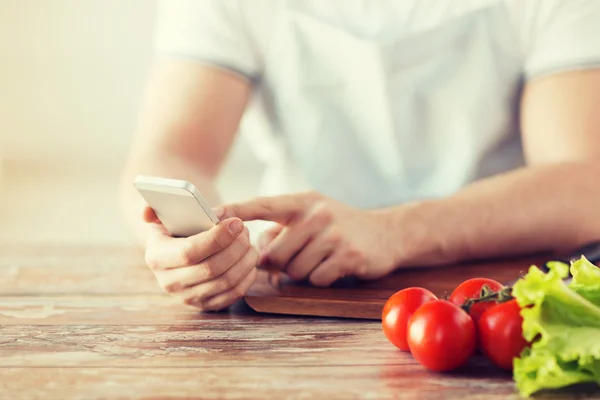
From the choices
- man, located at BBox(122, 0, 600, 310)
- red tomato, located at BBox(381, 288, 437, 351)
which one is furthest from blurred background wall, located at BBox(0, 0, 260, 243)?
red tomato, located at BBox(381, 288, 437, 351)

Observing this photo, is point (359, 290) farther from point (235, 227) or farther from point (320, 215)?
point (235, 227)

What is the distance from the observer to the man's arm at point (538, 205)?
131 cm

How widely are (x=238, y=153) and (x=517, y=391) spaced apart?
2.48 meters

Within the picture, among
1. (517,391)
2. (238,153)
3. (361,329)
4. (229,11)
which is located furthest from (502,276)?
(238,153)

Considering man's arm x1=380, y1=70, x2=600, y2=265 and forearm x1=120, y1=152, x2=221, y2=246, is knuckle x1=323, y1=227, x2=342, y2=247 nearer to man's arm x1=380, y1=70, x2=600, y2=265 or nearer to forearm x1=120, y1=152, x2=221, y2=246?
man's arm x1=380, y1=70, x2=600, y2=265

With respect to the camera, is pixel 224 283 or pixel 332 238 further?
pixel 332 238

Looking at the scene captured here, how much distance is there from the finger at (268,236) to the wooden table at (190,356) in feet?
0.44

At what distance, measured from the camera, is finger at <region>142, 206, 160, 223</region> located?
1.08 meters

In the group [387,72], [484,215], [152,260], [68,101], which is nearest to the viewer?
[152,260]

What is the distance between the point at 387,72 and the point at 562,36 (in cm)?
35

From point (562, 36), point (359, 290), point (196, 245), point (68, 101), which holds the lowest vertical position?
point (68, 101)

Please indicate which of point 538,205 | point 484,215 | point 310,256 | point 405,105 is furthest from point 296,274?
point 405,105

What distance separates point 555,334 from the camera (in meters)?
0.70

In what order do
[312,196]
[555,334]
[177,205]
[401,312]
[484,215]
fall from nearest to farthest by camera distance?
[555,334], [401,312], [177,205], [312,196], [484,215]
